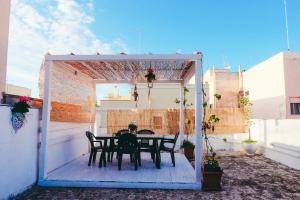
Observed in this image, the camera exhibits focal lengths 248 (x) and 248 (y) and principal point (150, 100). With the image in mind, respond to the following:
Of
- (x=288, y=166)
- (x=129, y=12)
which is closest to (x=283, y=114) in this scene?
(x=288, y=166)

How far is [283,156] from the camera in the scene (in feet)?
24.7

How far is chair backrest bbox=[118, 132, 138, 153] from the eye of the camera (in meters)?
5.77

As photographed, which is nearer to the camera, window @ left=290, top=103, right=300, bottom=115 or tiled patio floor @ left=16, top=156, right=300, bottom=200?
tiled patio floor @ left=16, top=156, right=300, bottom=200

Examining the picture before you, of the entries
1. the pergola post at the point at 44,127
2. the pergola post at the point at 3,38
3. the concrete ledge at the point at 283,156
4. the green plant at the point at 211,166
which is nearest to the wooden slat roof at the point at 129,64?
the pergola post at the point at 44,127

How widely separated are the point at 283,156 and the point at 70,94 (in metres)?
6.54

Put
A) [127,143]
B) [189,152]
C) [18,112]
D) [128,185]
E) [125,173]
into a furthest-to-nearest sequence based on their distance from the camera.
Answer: [189,152], [127,143], [125,173], [128,185], [18,112]

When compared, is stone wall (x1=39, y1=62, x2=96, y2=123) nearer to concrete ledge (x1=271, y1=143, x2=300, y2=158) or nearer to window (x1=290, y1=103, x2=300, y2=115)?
concrete ledge (x1=271, y1=143, x2=300, y2=158)

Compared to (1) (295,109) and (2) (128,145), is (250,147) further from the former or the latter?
(2) (128,145)

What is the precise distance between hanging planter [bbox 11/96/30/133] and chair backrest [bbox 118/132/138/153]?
2232 mm

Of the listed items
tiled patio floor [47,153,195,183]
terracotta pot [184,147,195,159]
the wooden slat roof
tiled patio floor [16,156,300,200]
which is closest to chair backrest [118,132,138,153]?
tiled patio floor [47,153,195,183]

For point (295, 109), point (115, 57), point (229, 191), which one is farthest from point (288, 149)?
point (295, 109)

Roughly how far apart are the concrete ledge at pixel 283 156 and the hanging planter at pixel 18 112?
6.79 meters

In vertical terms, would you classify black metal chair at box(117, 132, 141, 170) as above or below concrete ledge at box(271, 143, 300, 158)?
above

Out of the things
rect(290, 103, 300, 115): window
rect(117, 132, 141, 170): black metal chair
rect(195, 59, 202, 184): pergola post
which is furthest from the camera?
rect(290, 103, 300, 115): window
